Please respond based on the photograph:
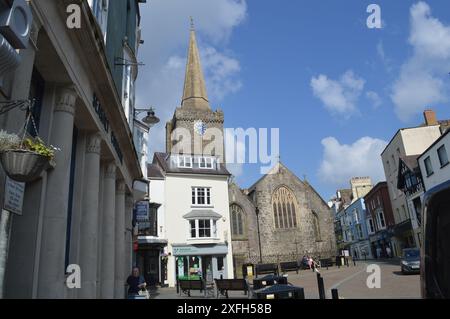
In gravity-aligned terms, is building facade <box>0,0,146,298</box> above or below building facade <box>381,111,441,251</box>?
below

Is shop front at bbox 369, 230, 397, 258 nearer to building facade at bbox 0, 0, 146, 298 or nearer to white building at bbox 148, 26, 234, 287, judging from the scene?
white building at bbox 148, 26, 234, 287

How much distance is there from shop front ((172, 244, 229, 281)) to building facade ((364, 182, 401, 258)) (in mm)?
22531

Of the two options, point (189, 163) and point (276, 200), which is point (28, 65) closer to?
point (189, 163)

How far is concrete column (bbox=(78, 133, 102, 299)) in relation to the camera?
8938 millimetres

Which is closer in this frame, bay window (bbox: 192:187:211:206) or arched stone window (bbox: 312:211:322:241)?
bay window (bbox: 192:187:211:206)

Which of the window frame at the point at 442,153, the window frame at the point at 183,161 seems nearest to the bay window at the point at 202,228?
the window frame at the point at 183,161

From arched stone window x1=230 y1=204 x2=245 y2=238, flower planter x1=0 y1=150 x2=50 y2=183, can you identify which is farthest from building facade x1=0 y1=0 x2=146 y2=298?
arched stone window x1=230 y1=204 x2=245 y2=238

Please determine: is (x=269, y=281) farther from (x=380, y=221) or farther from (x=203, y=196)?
(x=380, y=221)

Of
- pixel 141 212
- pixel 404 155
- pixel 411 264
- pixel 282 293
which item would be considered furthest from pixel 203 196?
pixel 282 293

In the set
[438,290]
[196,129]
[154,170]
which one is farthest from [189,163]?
[438,290]

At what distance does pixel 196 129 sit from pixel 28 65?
54.6 m

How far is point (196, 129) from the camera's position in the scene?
59.8 meters

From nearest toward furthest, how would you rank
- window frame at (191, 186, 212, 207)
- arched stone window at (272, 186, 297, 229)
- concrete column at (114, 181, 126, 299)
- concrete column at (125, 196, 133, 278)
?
concrete column at (114, 181, 126, 299) → concrete column at (125, 196, 133, 278) → window frame at (191, 186, 212, 207) → arched stone window at (272, 186, 297, 229)

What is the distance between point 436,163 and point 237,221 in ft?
78.3
